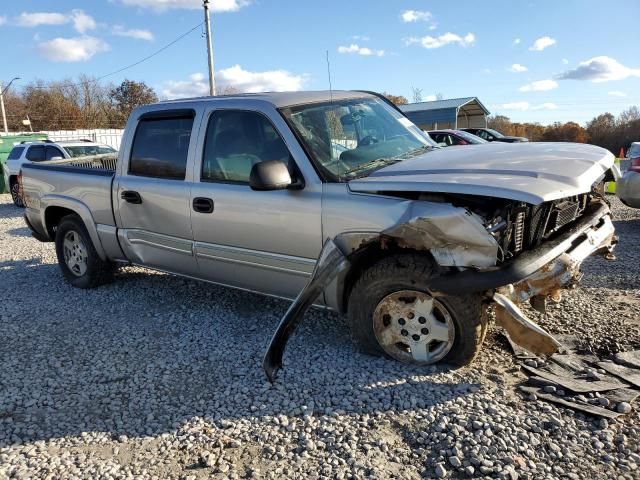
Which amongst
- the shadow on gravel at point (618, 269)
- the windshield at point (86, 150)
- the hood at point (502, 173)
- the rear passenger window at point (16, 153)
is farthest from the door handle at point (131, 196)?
the rear passenger window at point (16, 153)

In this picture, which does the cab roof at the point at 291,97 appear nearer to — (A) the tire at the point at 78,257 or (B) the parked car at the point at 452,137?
(A) the tire at the point at 78,257

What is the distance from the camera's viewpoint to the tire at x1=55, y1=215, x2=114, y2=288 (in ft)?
18.7

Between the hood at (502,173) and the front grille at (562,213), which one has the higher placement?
the hood at (502,173)

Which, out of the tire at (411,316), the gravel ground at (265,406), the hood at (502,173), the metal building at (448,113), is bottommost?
the gravel ground at (265,406)

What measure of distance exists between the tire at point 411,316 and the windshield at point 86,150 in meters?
11.6

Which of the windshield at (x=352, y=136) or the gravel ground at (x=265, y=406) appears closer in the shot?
the gravel ground at (x=265, y=406)

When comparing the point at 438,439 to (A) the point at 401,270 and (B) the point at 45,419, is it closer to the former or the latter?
(A) the point at 401,270

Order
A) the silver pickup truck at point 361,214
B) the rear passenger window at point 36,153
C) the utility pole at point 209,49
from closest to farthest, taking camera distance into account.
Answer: the silver pickup truck at point 361,214 → the rear passenger window at point 36,153 → the utility pole at point 209,49

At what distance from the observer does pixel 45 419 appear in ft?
10.8

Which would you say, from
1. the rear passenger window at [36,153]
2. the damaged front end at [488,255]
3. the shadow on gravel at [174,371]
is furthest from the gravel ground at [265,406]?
the rear passenger window at [36,153]

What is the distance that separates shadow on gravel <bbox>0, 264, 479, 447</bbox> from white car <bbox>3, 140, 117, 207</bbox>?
9214 millimetres

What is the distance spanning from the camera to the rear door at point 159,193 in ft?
14.9

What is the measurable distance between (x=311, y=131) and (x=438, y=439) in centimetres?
233

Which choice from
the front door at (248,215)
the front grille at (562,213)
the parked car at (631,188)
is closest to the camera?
the front grille at (562,213)
